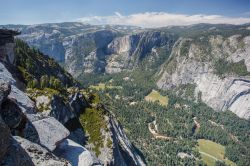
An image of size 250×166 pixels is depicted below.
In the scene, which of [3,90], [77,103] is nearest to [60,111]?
[77,103]

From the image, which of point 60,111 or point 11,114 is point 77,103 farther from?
point 11,114

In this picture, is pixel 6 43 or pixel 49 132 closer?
pixel 49 132

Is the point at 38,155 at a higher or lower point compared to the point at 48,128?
higher

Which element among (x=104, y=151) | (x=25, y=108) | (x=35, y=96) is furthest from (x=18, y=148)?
(x=104, y=151)

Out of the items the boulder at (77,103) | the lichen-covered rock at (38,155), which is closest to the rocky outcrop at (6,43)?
the boulder at (77,103)

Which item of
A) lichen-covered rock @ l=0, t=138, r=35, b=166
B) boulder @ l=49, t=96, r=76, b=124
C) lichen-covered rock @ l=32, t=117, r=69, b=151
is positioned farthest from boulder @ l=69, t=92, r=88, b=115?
lichen-covered rock @ l=0, t=138, r=35, b=166

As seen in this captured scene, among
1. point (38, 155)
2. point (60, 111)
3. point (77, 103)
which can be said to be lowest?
point (77, 103)

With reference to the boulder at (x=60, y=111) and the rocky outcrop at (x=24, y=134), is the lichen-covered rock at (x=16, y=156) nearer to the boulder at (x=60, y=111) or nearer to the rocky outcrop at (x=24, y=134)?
the rocky outcrop at (x=24, y=134)
